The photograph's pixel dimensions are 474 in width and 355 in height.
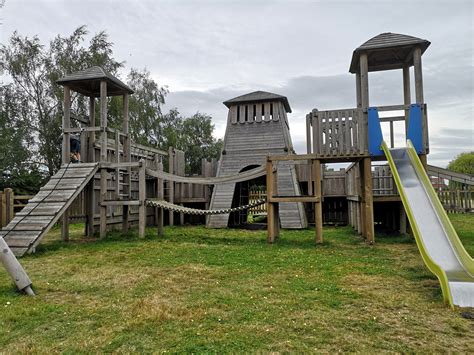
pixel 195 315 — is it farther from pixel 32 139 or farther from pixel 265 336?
pixel 32 139

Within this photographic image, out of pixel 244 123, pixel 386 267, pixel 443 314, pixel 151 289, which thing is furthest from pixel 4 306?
pixel 244 123

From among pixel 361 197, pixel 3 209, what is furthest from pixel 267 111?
pixel 3 209

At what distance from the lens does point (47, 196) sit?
30.5 feet

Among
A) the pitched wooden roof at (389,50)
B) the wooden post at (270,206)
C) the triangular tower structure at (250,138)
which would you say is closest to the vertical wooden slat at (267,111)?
the triangular tower structure at (250,138)

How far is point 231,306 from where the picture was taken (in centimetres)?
418

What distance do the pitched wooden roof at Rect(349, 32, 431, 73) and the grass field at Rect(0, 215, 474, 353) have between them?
5.59 meters

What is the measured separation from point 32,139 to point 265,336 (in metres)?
19.3

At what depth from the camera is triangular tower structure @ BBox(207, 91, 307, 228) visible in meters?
15.2

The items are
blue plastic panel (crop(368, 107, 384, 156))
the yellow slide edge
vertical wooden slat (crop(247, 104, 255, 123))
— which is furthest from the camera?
vertical wooden slat (crop(247, 104, 255, 123))

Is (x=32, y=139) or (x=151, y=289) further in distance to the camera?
(x=32, y=139)

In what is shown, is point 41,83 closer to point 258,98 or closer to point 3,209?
point 3,209

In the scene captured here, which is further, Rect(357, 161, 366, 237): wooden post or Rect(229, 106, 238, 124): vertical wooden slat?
Rect(229, 106, 238, 124): vertical wooden slat

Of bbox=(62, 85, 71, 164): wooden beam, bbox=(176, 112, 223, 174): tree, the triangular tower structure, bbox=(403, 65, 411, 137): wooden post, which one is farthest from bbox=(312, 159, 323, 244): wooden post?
bbox=(176, 112, 223, 174): tree

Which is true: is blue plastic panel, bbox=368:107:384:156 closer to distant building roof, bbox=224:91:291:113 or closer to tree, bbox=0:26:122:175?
distant building roof, bbox=224:91:291:113
